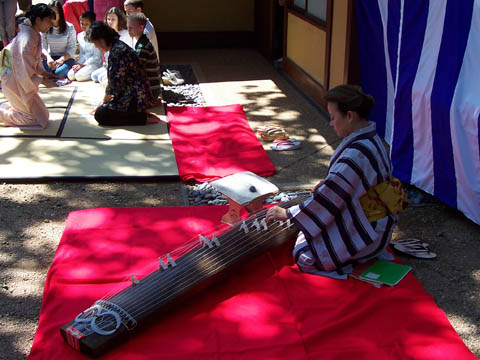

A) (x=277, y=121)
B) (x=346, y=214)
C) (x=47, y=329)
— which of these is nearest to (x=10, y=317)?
(x=47, y=329)

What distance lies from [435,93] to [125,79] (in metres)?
3.22

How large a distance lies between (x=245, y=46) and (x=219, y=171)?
5964 millimetres

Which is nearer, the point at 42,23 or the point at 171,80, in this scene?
the point at 42,23

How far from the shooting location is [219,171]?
194 inches

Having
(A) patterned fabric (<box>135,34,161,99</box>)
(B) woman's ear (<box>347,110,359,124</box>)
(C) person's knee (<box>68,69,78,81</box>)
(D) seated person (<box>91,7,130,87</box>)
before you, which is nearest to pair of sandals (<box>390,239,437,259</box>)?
(B) woman's ear (<box>347,110,359,124</box>)

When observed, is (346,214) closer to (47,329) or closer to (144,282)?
(144,282)

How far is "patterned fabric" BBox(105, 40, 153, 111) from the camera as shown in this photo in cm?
591

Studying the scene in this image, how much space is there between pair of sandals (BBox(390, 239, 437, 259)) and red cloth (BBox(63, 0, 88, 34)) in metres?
6.84

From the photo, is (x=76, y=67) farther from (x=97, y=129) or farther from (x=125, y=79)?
(x=97, y=129)

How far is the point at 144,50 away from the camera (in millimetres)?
6637

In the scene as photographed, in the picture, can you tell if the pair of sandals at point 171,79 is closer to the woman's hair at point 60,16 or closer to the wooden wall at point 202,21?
the woman's hair at point 60,16

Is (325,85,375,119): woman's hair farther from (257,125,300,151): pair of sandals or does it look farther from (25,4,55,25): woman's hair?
(25,4,55,25): woman's hair

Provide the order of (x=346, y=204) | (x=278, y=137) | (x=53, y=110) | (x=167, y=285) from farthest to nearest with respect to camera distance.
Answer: (x=53, y=110), (x=278, y=137), (x=346, y=204), (x=167, y=285)

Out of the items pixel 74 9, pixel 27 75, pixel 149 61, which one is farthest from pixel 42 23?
pixel 74 9
